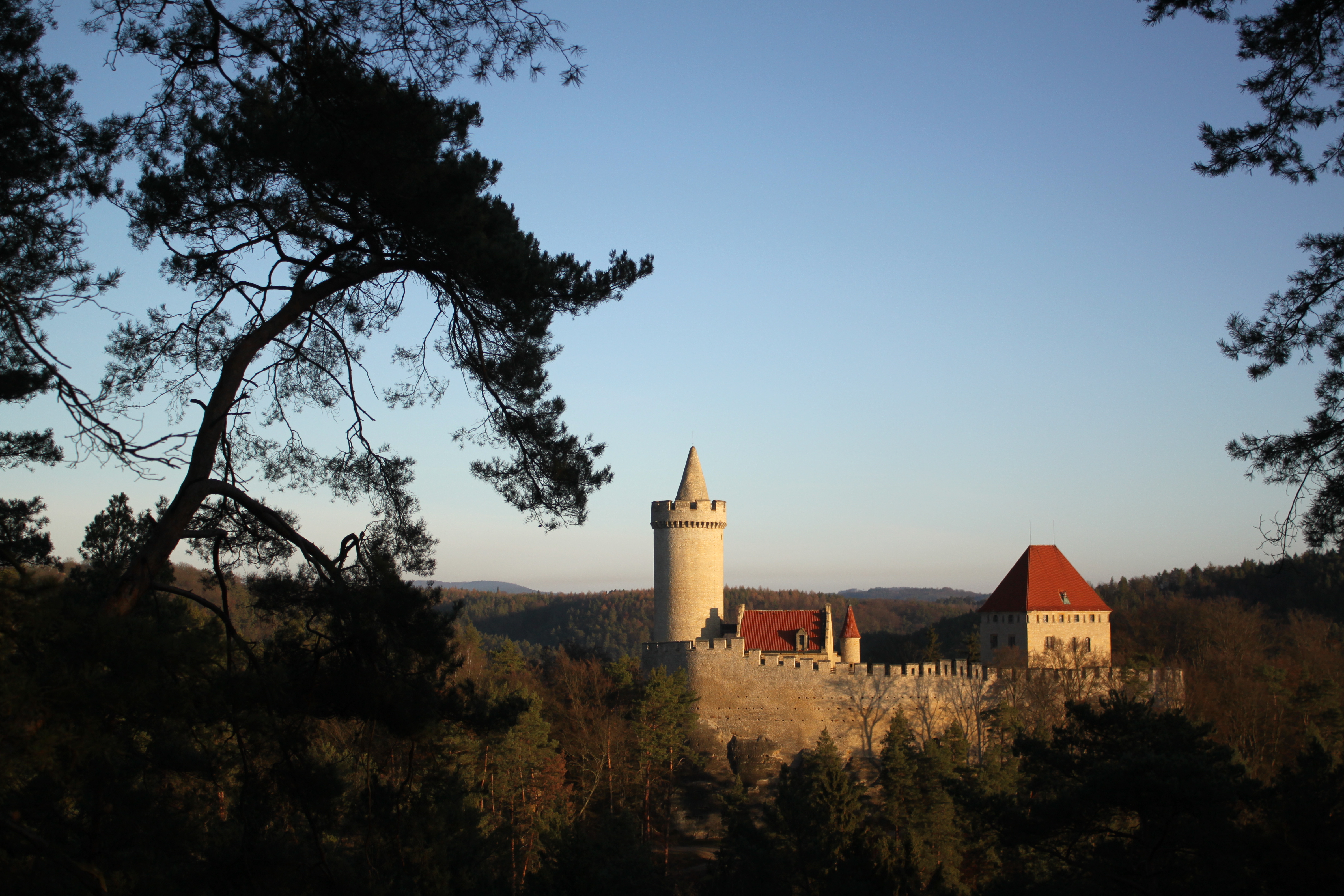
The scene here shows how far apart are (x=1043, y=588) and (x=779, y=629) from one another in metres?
9.09

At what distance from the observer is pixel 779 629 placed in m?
37.1

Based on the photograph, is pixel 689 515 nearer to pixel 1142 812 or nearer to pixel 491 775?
pixel 491 775

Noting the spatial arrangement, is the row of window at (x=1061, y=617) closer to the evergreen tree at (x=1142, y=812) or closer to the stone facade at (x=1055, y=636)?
the stone facade at (x=1055, y=636)

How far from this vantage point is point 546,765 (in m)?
26.0

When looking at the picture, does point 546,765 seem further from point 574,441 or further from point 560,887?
point 574,441

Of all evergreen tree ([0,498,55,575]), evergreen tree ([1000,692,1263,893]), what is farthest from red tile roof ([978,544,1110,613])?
evergreen tree ([0,498,55,575])

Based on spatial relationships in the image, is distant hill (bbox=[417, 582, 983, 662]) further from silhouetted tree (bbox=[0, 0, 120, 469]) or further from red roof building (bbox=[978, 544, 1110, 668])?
silhouetted tree (bbox=[0, 0, 120, 469])

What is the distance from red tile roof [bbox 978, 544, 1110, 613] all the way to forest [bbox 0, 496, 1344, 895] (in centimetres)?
255

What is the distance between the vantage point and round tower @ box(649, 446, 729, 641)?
117 ft

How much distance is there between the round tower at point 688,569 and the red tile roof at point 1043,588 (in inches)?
370

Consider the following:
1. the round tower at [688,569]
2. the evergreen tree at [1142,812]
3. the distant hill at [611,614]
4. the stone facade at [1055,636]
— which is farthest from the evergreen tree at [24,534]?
the distant hill at [611,614]

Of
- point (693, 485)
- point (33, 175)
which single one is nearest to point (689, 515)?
point (693, 485)

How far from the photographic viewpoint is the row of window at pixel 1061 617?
113 ft

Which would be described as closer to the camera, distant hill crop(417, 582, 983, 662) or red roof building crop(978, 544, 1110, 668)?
red roof building crop(978, 544, 1110, 668)
